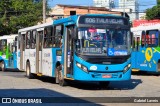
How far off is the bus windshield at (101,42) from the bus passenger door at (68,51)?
0.63m

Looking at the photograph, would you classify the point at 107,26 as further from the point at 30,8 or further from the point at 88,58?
the point at 30,8

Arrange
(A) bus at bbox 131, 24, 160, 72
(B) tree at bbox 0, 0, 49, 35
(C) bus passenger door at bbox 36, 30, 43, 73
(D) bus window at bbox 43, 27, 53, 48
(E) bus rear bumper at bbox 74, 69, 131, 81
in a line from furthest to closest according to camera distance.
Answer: (B) tree at bbox 0, 0, 49, 35 < (A) bus at bbox 131, 24, 160, 72 < (C) bus passenger door at bbox 36, 30, 43, 73 < (D) bus window at bbox 43, 27, 53, 48 < (E) bus rear bumper at bbox 74, 69, 131, 81

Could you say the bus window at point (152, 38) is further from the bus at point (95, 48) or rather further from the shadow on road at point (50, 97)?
the shadow on road at point (50, 97)

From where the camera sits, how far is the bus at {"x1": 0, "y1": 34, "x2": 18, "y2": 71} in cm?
3373

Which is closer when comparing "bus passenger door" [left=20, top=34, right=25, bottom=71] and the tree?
"bus passenger door" [left=20, top=34, right=25, bottom=71]

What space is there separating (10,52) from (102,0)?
6366 cm

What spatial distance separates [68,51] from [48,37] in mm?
3071

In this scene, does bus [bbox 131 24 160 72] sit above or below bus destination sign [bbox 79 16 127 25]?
below

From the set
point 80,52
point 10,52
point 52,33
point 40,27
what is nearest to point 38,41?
point 40,27

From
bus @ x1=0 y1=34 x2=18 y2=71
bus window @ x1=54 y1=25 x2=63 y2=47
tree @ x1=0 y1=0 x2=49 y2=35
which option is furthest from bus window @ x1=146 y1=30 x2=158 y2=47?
tree @ x1=0 y1=0 x2=49 y2=35

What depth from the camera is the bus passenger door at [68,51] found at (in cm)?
1830

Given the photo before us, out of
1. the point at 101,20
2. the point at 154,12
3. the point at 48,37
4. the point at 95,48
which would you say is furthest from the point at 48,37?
the point at 154,12

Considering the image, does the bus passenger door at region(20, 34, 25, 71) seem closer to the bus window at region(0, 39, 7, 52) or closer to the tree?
the bus window at region(0, 39, 7, 52)

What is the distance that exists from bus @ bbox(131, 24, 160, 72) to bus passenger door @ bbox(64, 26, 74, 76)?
871 cm
